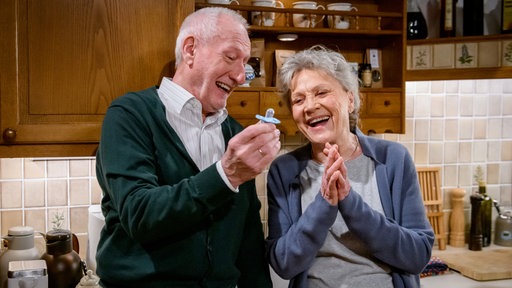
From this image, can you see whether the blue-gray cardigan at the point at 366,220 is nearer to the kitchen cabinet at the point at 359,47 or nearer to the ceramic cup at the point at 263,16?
the kitchen cabinet at the point at 359,47

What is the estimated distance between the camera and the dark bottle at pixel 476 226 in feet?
9.62

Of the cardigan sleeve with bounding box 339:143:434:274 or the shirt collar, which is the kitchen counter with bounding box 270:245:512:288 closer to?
the cardigan sleeve with bounding box 339:143:434:274

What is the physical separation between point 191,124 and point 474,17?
5.86 feet

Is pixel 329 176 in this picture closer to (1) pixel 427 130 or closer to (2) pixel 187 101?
(2) pixel 187 101

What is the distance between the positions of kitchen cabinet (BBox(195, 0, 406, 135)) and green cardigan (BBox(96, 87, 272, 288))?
2.38 feet

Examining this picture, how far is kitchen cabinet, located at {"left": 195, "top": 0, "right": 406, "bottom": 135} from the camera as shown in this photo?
2398mm

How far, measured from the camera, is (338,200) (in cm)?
164

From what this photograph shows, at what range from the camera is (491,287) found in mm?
2514

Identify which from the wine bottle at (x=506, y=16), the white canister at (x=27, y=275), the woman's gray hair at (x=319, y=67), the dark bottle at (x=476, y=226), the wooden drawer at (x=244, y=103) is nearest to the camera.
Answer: the white canister at (x=27, y=275)

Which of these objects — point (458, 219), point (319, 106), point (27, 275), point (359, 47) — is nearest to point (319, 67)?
point (319, 106)

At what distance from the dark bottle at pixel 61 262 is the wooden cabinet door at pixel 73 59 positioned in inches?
13.2

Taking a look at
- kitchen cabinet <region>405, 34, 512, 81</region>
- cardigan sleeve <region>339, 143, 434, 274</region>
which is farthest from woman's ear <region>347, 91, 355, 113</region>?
kitchen cabinet <region>405, 34, 512, 81</region>

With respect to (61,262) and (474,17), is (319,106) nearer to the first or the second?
(61,262)

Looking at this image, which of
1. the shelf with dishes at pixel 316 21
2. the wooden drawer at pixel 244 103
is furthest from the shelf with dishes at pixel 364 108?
the shelf with dishes at pixel 316 21
